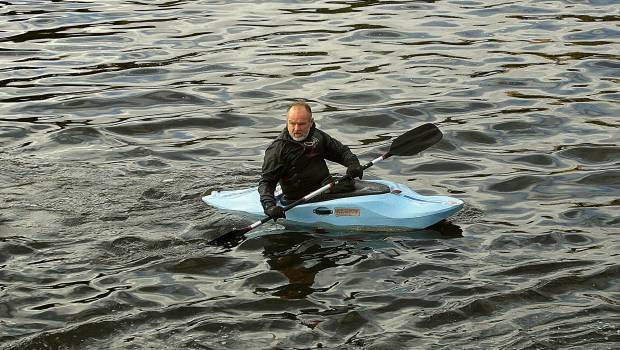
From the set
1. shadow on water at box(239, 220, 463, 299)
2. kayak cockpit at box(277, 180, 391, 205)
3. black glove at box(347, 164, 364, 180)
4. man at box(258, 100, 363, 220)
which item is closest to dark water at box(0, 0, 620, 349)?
shadow on water at box(239, 220, 463, 299)

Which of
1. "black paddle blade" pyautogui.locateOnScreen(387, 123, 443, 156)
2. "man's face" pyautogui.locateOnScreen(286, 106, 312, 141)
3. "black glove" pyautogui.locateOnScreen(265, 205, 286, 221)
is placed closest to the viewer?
"black glove" pyautogui.locateOnScreen(265, 205, 286, 221)

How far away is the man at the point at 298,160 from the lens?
32.2ft

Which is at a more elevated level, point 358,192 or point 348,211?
point 358,192

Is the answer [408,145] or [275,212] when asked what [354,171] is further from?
[408,145]

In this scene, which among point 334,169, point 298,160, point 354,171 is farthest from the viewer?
point 334,169

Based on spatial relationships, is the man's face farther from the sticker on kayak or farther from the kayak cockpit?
the sticker on kayak

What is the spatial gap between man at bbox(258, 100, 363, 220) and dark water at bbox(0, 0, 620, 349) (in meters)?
0.42

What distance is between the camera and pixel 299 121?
32.1ft

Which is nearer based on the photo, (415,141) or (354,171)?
(354,171)

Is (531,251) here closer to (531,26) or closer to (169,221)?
(169,221)

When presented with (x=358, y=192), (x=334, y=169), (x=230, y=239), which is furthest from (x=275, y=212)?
(x=334, y=169)

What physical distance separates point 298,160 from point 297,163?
3 cm

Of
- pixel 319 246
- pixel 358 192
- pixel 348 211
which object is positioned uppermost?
pixel 358 192

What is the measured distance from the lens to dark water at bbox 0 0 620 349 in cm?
847
